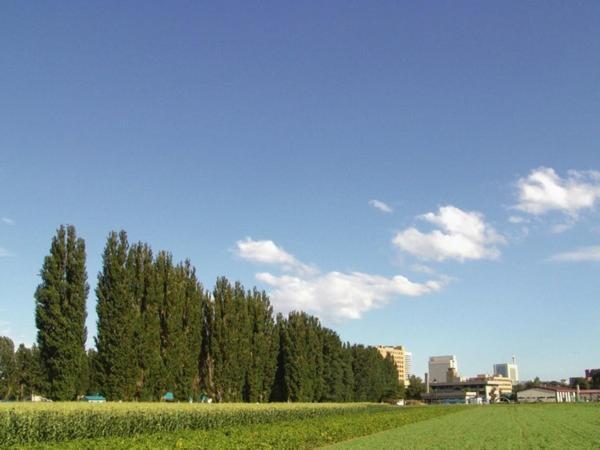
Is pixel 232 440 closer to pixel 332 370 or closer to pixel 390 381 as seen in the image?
pixel 332 370

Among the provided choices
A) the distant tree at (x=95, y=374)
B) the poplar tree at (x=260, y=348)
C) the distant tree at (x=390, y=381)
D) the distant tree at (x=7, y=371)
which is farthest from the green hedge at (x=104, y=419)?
the distant tree at (x=390, y=381)

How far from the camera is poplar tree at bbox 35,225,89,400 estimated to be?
148ft

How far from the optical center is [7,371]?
127000 millimetres

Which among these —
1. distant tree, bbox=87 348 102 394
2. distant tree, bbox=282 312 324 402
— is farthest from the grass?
distant tree, bbox=282 312 324 402

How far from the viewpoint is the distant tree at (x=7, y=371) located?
12412cm

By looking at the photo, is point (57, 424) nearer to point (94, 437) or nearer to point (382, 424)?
point (94, 437)

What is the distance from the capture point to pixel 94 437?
32688 millimetres

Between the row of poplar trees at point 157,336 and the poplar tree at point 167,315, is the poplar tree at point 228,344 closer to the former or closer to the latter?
the row of poplar trees at point 157,336

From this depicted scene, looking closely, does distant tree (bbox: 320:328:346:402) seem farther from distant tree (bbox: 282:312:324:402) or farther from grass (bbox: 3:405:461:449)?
grass (bbox: 3:405:461:449)

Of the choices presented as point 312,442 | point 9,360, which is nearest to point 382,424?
point 312,442

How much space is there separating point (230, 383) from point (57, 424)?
1641 inches

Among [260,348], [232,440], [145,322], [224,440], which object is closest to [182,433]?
[232,440]

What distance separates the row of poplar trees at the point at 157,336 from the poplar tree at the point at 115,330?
0.08 meters

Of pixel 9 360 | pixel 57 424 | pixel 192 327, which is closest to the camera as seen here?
pixel 57 424
